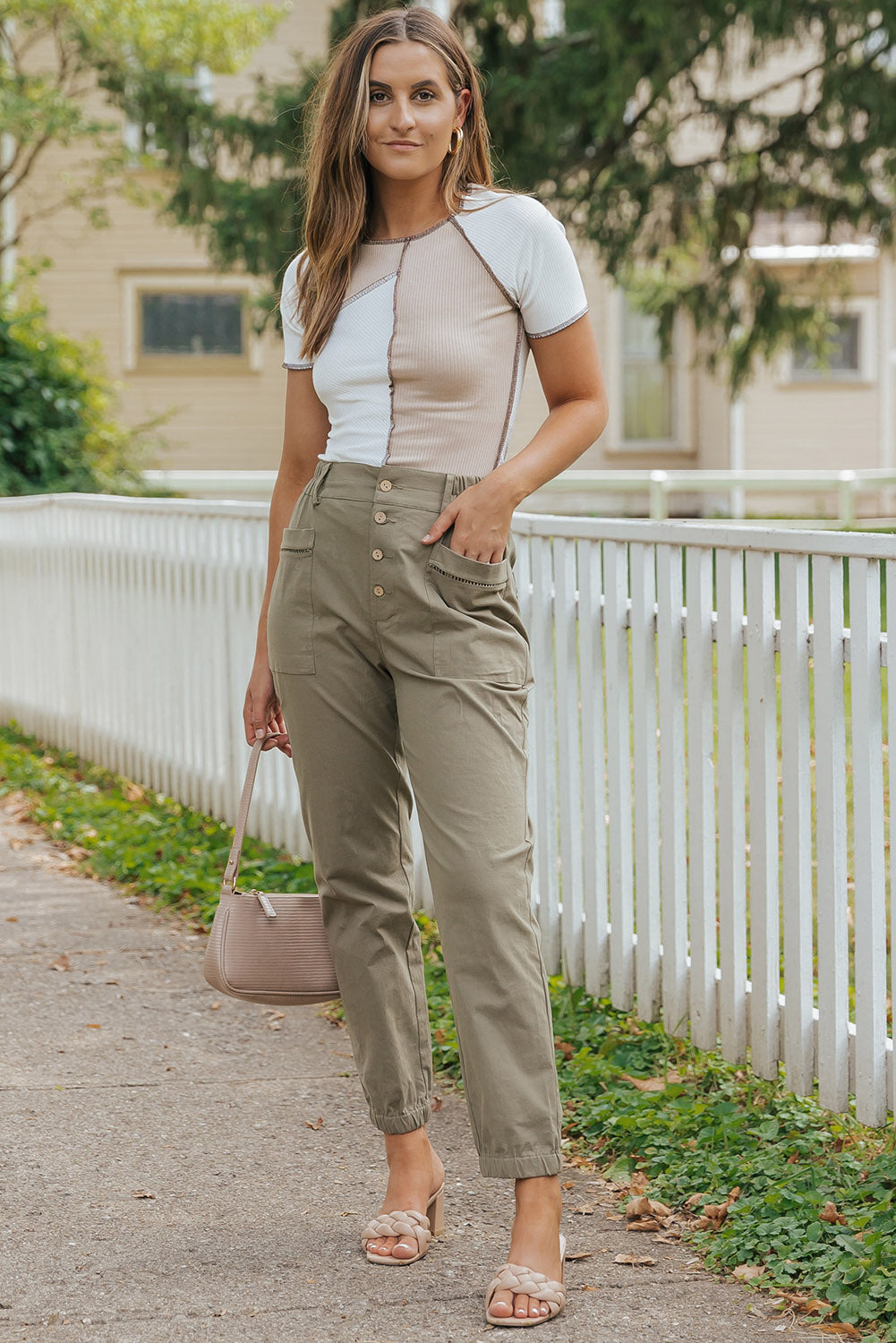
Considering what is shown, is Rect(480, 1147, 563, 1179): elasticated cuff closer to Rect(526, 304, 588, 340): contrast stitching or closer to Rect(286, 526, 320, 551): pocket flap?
Rect(286, 526, 320, 551): pocket flap

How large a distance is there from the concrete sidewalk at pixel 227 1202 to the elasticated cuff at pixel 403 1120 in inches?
9.7

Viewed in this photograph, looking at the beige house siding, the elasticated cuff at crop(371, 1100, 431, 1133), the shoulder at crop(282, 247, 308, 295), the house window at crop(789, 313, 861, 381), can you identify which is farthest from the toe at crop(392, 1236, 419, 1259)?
the house window at crop(789, 313, 861, 381)

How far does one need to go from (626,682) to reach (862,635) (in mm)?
923

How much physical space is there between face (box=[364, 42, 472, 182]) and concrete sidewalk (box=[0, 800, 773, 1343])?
1.98 metres

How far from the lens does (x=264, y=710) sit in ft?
10.8

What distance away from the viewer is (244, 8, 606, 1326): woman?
9.34 ft

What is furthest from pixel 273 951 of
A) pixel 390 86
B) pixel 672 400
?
pixel 672 400

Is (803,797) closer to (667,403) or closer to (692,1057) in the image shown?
(692,1057)

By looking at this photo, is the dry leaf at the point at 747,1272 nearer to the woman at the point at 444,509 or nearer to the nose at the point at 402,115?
the woman at the point at 444,509

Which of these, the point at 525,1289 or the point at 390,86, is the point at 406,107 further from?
the point at 525,1289

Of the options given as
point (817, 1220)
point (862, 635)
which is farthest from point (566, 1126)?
point (862, 635)

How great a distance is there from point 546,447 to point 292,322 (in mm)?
554

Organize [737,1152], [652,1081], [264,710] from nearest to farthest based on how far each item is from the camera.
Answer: [264,710], [737,1152], [652,1081]

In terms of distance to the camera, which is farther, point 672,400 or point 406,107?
point 672,400
